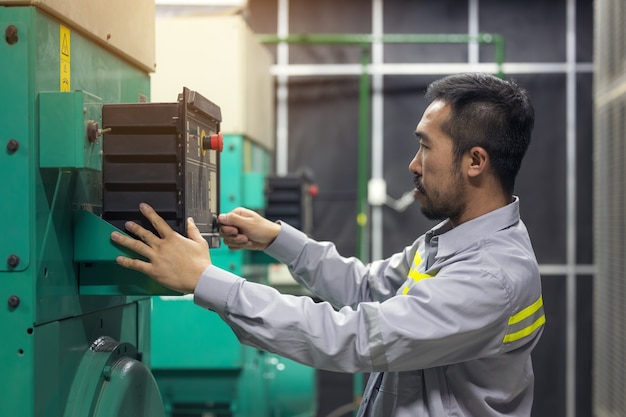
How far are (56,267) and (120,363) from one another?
0.33 meters

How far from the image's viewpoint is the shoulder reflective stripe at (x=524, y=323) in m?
1.81

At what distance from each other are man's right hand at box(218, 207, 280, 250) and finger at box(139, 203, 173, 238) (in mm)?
537

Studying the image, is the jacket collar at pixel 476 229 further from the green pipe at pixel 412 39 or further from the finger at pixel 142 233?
the green pipe at pixel 412 39

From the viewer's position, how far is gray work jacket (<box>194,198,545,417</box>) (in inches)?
66.7

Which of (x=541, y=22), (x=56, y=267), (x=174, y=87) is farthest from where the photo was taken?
(x=541, y=22)

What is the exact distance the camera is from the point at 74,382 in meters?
1.67

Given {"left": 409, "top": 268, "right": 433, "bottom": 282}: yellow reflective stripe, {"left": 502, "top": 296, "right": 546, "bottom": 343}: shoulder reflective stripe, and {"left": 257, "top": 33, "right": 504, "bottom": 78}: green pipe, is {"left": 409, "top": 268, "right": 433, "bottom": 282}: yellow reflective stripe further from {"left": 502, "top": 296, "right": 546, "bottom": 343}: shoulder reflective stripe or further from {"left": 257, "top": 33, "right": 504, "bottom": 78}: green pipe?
{"left": 257, "top": 33, "right": 504, "bottom": 78}: green pipe

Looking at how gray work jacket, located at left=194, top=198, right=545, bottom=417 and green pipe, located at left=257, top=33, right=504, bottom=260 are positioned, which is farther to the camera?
green pipe, located at left=257, top=33, right=504, bottom=260

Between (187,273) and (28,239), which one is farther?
(187,273)

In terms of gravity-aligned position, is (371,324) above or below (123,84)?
below

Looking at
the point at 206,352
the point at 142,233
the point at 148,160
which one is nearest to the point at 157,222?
the point at 142,233

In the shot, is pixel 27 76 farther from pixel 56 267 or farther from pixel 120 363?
pixel 120 363

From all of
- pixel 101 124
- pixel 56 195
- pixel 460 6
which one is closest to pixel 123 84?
pixel 101 124

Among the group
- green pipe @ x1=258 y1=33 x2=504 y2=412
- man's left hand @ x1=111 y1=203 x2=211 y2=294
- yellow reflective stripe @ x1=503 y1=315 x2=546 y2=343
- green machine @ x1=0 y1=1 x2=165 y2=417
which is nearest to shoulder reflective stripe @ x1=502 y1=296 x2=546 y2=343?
yellow reflective stripe @ x1=503 y1=315 x2=546 y2=343
